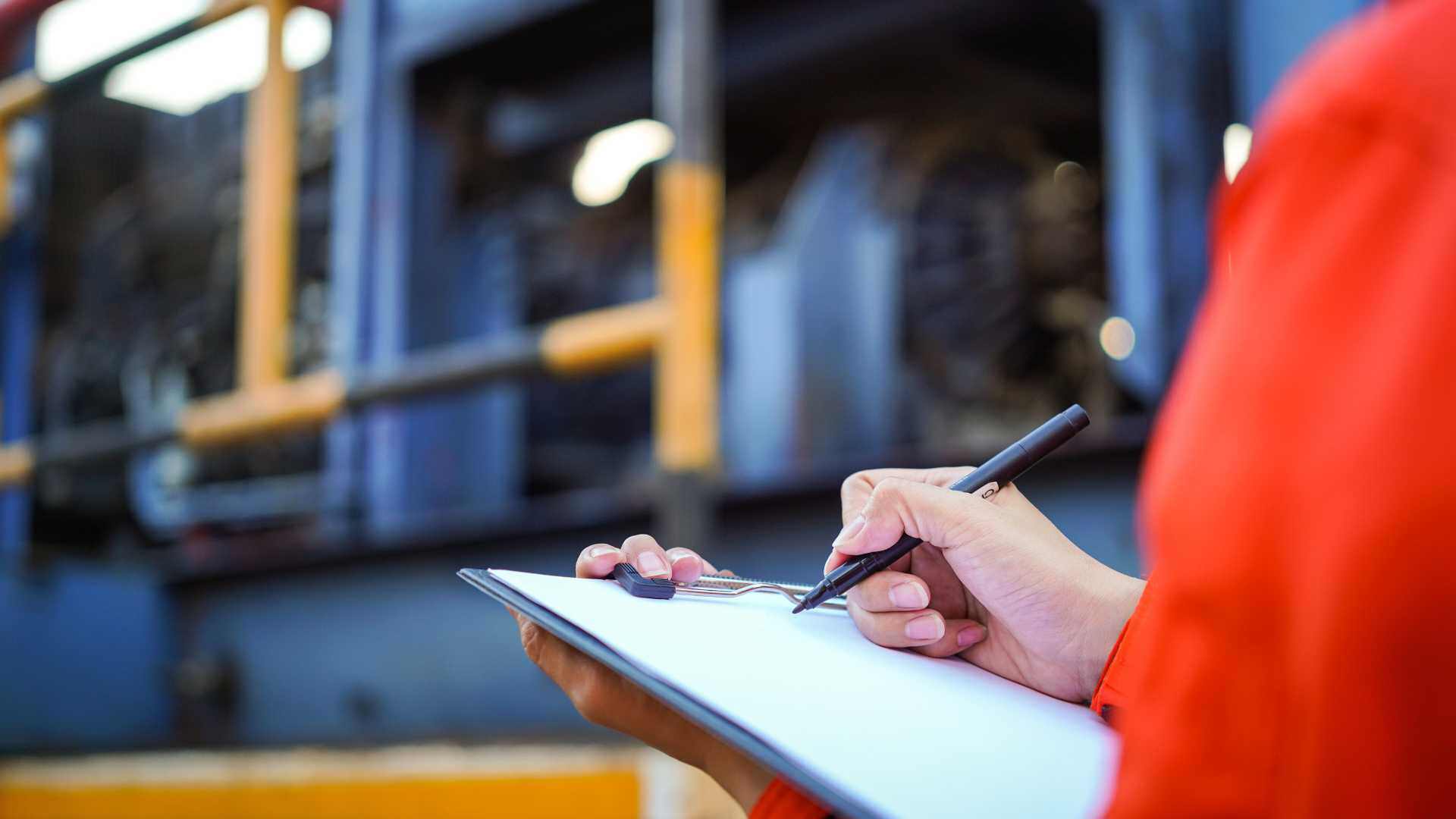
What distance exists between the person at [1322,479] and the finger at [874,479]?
350 mm

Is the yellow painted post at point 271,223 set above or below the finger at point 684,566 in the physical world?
above

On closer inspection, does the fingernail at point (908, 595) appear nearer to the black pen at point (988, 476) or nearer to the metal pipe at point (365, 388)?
the black pen at point (988, 476)

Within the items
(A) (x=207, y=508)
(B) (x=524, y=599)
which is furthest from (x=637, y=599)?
(A) (x=207, y=508)

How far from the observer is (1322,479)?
266mm

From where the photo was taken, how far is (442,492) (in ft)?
8.10

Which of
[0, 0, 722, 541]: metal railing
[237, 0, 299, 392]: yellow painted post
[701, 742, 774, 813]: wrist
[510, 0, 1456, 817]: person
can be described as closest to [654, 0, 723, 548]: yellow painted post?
[0, 0, 722, 541]: metal railing

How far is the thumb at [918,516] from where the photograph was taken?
559mm

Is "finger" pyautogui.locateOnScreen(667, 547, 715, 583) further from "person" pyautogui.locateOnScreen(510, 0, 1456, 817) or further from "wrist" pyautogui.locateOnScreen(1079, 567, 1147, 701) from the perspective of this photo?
"person" pyautogui.locateOnScreen(510, 0, 1456, 817)

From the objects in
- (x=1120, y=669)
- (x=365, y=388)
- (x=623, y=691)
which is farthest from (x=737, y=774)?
(x=365, y=388)

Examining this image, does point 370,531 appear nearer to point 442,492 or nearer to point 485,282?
point 442,492

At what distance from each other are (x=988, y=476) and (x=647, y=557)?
6.4 inches

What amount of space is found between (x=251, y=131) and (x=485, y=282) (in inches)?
29.2

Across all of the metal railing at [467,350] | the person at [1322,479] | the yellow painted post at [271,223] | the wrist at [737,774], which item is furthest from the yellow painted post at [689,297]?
the person at [1322,479]

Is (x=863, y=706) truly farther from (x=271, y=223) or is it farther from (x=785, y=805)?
(x=271, y=223)
